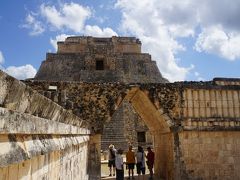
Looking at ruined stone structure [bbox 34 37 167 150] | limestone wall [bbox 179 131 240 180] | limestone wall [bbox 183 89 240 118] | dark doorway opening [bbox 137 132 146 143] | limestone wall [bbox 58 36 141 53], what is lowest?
Result: limestone wall [bbox 179 131 240 180]

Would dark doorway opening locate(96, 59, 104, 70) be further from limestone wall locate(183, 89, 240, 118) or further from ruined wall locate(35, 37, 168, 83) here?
limestone wall locate(183, 89, 240, 118)

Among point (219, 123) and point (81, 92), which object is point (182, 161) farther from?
point (81, 92)

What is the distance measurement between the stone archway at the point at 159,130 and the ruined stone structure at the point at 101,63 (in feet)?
53.9

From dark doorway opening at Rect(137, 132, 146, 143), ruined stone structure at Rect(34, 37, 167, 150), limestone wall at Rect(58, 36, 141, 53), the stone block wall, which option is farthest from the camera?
limestone wall at Rect(58, 36, 141, 53)

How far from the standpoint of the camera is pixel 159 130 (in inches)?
568

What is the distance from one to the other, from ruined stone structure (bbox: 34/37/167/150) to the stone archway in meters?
16.4

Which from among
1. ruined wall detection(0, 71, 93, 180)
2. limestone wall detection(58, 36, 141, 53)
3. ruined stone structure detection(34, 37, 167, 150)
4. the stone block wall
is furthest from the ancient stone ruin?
limestone wall detection(58, 36, 141, 53)

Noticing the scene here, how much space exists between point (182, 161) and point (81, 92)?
4.41 meters

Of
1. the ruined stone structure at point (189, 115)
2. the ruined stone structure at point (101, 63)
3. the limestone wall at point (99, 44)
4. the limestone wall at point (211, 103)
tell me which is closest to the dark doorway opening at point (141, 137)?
the ruined stone structure at point (101, 63)

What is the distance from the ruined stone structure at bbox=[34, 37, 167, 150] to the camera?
35.2 metres

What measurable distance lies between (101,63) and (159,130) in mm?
24525

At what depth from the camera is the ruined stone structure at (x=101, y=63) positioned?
116ft

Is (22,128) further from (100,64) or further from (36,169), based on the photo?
(100,64)

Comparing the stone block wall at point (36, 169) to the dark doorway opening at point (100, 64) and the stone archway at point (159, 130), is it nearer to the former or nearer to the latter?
the stone archway at point (159, 130)
